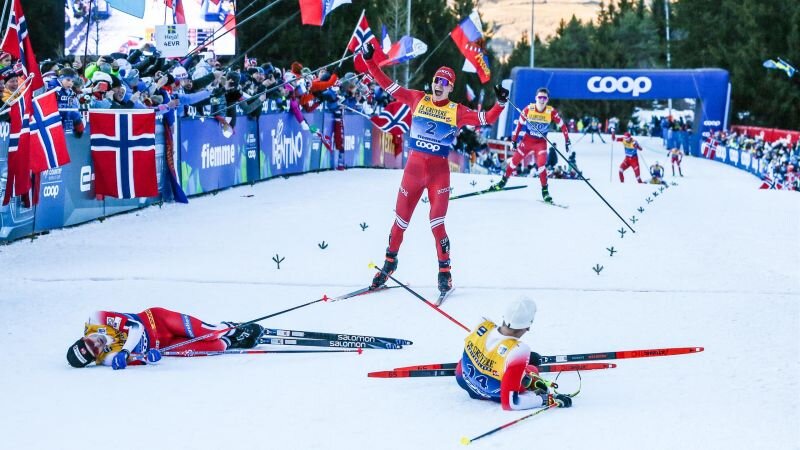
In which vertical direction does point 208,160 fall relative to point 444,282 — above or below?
above

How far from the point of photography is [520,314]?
6.55m

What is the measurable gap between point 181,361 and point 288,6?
36.6 meters

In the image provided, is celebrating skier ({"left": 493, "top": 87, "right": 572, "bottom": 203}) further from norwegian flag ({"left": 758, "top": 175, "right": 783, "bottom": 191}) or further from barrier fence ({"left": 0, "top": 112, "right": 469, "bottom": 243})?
norwegian flag ({"left": 758, "top": 175, "right": 783, "bottom": 191})

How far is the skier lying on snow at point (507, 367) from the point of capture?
21.5 ft

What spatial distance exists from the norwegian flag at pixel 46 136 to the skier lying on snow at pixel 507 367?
23.4 ft

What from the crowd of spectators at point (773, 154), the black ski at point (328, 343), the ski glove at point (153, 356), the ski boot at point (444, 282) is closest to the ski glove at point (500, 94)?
the ski boot at point (444, 282)

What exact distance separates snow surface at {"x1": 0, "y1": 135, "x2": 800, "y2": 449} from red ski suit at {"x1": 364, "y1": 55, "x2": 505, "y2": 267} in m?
0.64

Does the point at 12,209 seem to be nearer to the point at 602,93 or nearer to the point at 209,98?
the point at 209,98

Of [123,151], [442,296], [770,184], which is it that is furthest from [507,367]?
[770,184]

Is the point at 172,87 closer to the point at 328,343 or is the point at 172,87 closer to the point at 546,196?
the point at 546,196

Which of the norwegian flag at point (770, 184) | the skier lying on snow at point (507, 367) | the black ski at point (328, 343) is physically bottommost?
the norwegian flag at point (770, 184)

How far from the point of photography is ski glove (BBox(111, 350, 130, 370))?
7613 mm

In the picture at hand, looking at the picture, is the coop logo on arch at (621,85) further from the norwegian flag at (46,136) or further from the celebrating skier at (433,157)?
the celebrating skier at (433,157)

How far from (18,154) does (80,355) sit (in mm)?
5382
